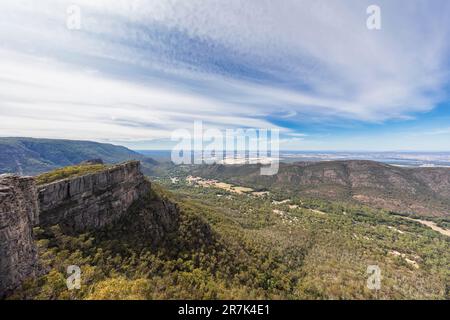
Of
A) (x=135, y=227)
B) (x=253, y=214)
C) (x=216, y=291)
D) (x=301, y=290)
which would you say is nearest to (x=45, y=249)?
(x=135, y=227)

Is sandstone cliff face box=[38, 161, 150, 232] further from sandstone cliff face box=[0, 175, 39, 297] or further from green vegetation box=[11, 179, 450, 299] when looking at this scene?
sandstone cliff face box=[0, 175, 39, 297]

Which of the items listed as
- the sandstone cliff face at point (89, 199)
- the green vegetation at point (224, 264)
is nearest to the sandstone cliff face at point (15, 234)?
the green vegetation at point (224, 264)

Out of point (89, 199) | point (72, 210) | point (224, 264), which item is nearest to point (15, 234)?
point (72, 210)

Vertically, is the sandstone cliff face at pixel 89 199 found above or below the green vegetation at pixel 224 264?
A: above

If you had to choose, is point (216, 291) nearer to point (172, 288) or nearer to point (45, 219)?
point (172, 288)

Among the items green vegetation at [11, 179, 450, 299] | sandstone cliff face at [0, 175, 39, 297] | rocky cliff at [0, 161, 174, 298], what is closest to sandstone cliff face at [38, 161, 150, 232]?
rocky cliff at [0, 161, 174, 298]

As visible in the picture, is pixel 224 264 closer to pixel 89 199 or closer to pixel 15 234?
pixel 89 199

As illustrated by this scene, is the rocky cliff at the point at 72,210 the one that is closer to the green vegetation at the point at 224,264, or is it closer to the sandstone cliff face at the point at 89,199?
the sandstone cliff face at the point at 89,199
